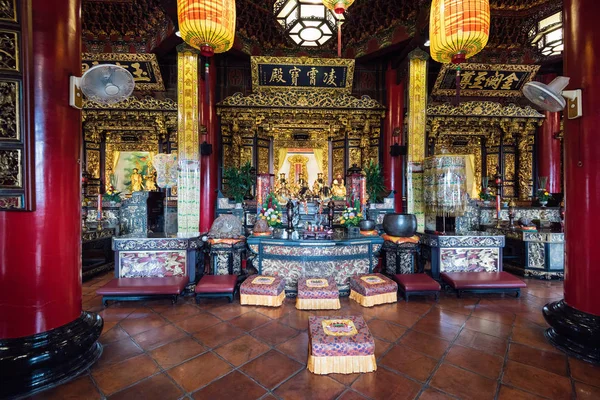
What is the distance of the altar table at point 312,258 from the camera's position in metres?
4.02

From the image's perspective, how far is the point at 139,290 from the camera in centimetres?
349

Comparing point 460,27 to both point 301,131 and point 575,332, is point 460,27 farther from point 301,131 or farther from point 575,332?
point 301,131

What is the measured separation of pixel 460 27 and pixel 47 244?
444 cm

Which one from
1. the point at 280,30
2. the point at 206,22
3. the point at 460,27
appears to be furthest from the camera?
the point at 280,30

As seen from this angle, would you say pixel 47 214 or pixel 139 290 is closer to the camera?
pixel 47 214

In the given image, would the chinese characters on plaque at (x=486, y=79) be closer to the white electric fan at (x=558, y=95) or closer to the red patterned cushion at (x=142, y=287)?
the white electric fan at (x=558, y=95)

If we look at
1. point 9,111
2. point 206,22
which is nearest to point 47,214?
point 9,111

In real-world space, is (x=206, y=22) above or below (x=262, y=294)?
above

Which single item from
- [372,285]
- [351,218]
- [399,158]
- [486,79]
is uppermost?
[486,79]

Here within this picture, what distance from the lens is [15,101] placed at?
1957mm

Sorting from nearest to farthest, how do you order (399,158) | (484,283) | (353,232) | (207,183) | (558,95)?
(558,95), (484,283), (353,232), (207,183), (399,158)

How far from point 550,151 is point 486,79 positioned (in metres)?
3.09

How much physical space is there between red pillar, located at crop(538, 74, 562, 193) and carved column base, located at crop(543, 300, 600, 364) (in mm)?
7580

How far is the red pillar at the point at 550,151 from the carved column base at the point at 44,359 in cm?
1109
